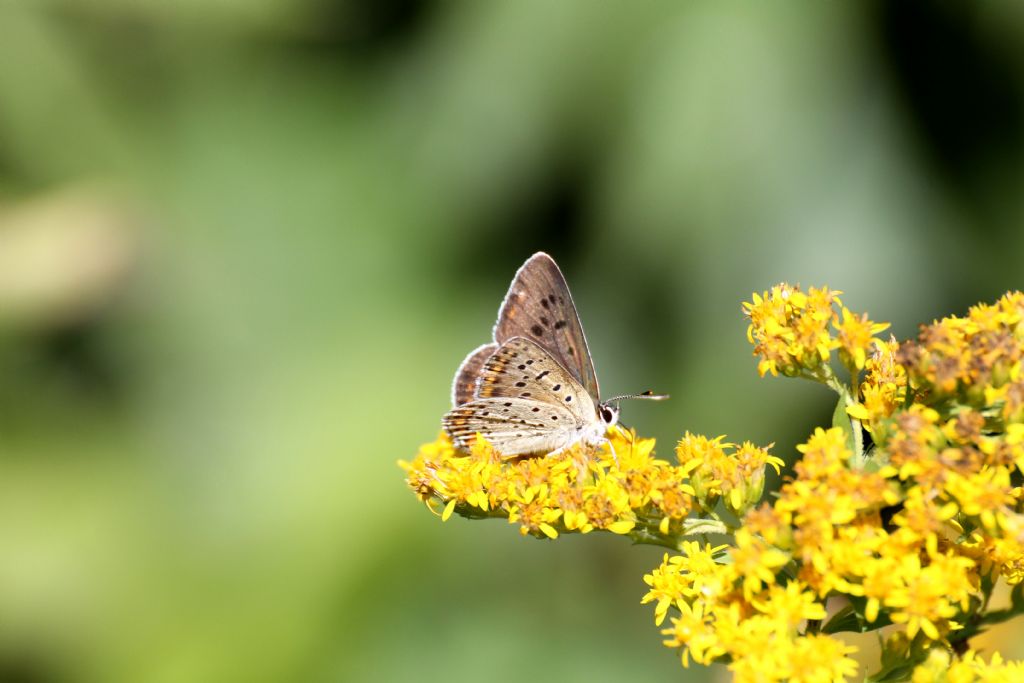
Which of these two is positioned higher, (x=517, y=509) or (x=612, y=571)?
(x=517, y=509)

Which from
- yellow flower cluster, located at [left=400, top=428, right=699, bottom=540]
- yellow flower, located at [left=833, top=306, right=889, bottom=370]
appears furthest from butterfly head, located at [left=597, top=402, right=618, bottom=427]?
yellow flower, located at [left=833, top=306, right=889, bottom=370]

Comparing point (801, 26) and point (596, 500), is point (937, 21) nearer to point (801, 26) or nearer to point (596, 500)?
point (801, 26)

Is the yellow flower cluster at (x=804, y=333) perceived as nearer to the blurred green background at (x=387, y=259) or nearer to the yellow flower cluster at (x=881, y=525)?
the yellow flower cluster at (x=881, y=525)

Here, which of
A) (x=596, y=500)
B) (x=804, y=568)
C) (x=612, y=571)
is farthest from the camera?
(x=612, y=571)

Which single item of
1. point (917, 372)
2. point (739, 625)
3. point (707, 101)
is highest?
point (707, 101)

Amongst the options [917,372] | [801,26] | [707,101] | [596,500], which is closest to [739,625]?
[596,500]

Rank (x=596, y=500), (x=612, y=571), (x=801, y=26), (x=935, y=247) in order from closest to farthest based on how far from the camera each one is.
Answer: (x=596, y=500)
(x=801, y=26)
(x=935, y=247)
(x=612, y=571)
